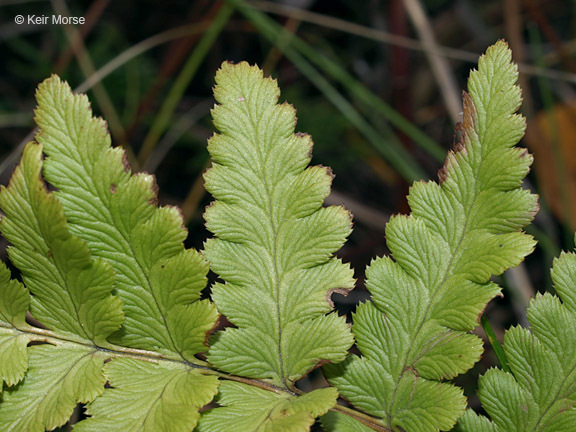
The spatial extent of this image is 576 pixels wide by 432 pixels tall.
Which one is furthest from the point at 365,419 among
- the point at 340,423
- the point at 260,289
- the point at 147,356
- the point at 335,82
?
the point at 335,82

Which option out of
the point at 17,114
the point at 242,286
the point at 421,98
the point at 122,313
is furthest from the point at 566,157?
the point at 17,114

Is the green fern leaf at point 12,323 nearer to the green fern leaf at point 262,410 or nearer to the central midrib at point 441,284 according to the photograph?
the green fern leaf at point 262,410

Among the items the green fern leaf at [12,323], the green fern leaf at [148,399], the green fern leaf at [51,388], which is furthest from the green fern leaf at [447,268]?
the green fern leaf at [12,323]

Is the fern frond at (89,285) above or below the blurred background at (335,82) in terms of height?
below

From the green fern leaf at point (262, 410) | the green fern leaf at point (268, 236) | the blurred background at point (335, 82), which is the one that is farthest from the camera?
the blurred background at point (335, 82)

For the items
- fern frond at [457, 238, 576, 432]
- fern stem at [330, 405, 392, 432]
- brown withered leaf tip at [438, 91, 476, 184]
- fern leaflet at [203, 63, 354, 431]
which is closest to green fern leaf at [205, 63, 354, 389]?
fern leaflet at [203, 63, 354, 431]

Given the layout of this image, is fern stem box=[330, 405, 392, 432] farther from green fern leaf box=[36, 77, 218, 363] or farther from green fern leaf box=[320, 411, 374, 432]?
green fern leaf box=[36, 77, 218, 363]

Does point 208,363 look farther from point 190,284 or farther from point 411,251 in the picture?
point 411,251
